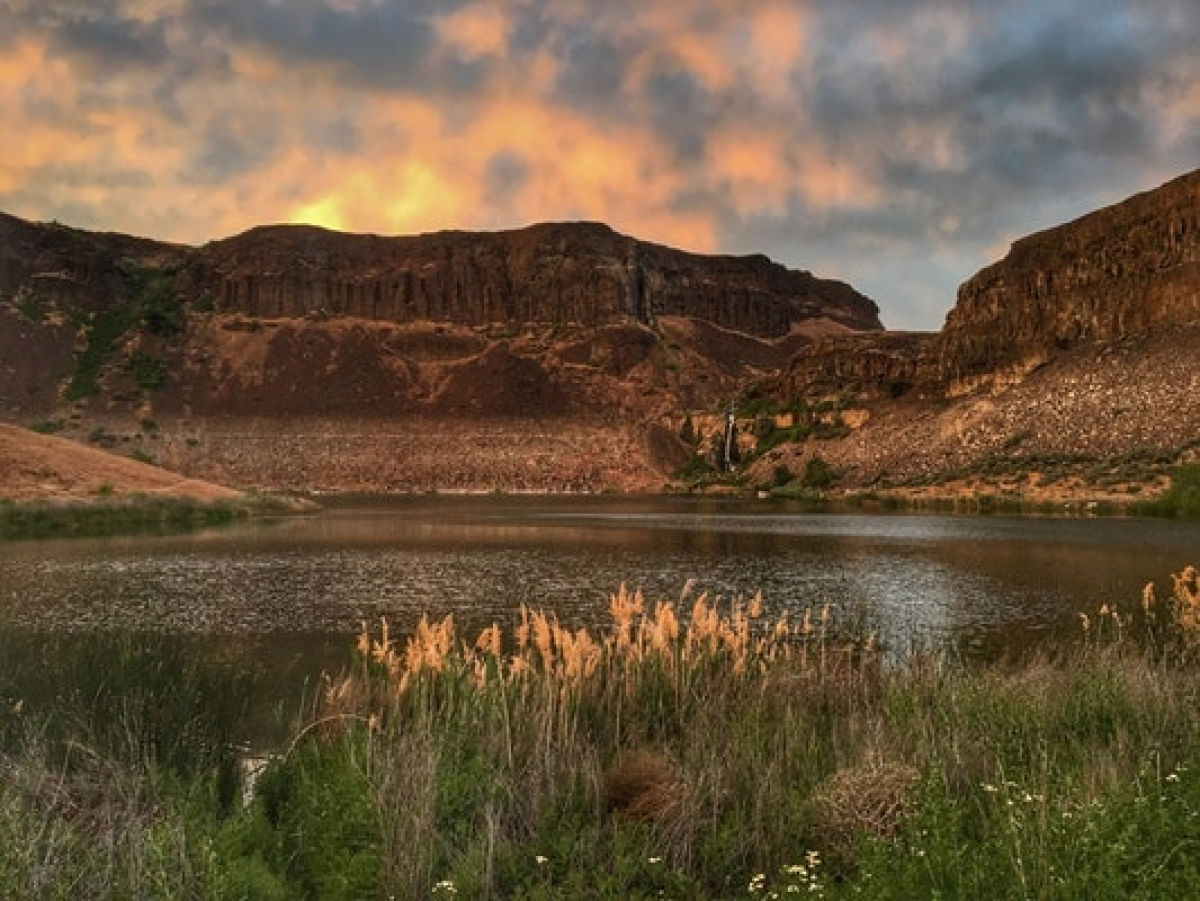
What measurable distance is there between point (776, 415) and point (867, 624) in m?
94.0

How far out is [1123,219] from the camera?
85.8 m

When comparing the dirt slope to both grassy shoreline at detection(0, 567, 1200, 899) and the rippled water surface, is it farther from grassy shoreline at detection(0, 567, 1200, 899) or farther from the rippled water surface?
grassy shoreline at detection(0, 567, 1200, 899)

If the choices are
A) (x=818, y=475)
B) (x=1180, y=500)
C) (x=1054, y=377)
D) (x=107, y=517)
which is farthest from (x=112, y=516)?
(x=1054, y=377)

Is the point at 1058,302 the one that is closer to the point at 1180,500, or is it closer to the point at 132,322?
the point at 1180,500

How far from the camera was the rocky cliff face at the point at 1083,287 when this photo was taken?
3046 inches

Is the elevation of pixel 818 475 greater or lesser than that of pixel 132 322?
lesser

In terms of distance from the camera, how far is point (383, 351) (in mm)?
148750

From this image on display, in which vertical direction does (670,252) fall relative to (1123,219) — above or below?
above

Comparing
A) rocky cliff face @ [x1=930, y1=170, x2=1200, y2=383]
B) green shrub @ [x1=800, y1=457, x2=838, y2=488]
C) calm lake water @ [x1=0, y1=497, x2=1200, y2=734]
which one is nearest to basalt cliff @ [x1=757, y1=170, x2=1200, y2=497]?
rocky cliff face @ [x1=930, y1=170, x2=1200, y2=383]

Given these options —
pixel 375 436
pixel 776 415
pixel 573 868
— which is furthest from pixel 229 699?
pixel 375 436

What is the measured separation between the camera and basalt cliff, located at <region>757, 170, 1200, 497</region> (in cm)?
6731

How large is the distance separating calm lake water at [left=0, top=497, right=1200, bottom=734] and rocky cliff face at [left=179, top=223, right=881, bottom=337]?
372 feet

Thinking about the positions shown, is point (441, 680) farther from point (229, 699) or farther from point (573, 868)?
point (573, 868)

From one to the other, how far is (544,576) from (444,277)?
140149mm
